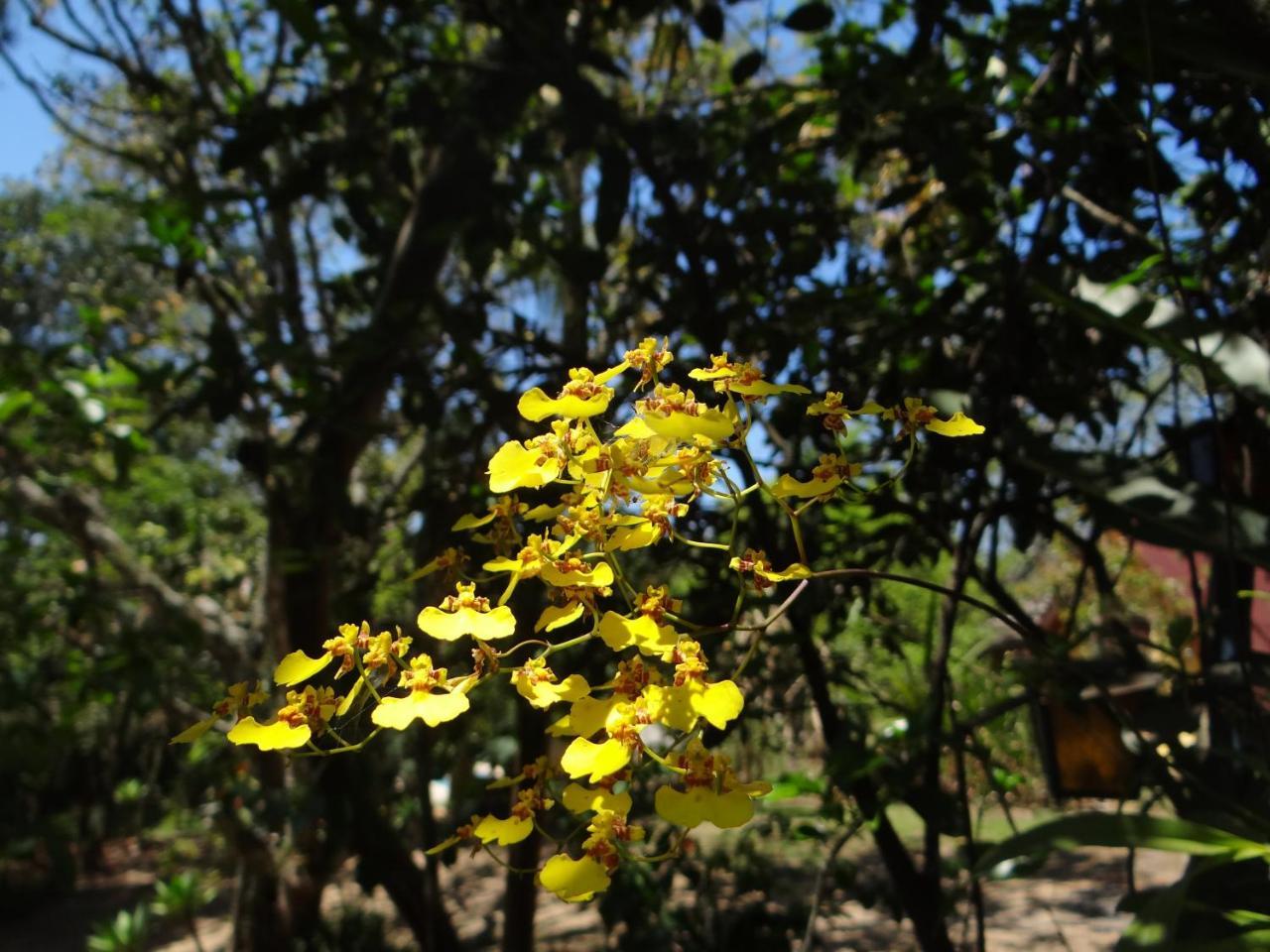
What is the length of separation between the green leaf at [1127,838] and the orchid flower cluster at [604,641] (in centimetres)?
39

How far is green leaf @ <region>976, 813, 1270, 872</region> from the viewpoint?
67 cm

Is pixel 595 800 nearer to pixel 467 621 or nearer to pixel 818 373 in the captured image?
pixel 467 621

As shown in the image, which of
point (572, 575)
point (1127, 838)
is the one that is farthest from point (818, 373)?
point (572, 575)

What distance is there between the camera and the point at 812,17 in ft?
4.84

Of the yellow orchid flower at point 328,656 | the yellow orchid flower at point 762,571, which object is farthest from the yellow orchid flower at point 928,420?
the yellow orchid flower at point 328,656

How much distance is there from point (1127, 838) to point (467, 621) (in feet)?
1.88

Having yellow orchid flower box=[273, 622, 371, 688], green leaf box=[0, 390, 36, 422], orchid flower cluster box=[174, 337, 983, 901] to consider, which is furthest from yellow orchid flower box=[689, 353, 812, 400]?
green leaf box=[0, 390, 36, 422]

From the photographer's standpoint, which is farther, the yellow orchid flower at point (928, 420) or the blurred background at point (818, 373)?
the blurred background at point (818, 373)

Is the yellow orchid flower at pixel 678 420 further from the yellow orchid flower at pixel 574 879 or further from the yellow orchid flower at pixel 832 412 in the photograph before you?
the yellow orchid flower at pixel 574 879

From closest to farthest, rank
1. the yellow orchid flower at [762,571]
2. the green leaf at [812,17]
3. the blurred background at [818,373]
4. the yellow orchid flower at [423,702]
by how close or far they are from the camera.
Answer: the yellow orchid flower at [423,702]
the yellow orchid flower at [762,571]
the blurred background at [818,373]
the green leaf at [812,17]

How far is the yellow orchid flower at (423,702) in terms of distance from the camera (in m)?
0.38

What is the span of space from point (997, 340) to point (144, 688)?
2328mm

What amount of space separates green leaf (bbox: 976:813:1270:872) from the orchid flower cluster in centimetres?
39

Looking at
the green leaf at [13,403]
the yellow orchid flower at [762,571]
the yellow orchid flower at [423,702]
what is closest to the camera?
the yellow orchid flower at [423,702]
